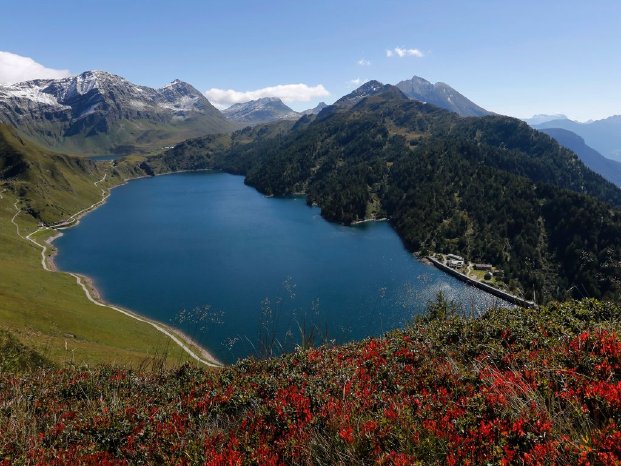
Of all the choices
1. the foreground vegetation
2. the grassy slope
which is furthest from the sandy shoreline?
the foreground vegetation

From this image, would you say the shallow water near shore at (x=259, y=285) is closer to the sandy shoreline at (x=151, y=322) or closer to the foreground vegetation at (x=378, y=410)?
the sandy shoreline at (x=151, y=322)

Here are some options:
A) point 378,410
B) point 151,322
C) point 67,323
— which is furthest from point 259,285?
point 378,410

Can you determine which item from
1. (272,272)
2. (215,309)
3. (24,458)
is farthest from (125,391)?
(272,272)

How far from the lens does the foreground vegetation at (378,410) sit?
9805mm

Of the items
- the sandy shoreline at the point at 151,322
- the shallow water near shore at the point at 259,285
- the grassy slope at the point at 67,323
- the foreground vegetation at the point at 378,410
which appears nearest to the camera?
the foreground vegetation at the point at 378,410

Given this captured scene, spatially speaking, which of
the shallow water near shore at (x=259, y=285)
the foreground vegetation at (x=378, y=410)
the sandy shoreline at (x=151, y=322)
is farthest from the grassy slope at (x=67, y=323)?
the foreground vegetation at (x=378, y=410)

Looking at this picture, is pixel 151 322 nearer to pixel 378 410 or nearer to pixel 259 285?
pixel 259 285

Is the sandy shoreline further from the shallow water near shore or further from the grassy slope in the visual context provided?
the shallow water near shore

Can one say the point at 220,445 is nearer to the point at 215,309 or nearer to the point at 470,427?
the point at 470,427

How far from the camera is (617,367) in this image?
1210 centimetres

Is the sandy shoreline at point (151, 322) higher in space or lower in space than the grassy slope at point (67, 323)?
lower

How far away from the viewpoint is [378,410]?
517 inches

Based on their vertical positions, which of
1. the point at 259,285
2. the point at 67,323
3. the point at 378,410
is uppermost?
the point at 378,410

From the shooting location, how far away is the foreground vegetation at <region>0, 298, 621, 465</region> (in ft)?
32.2
